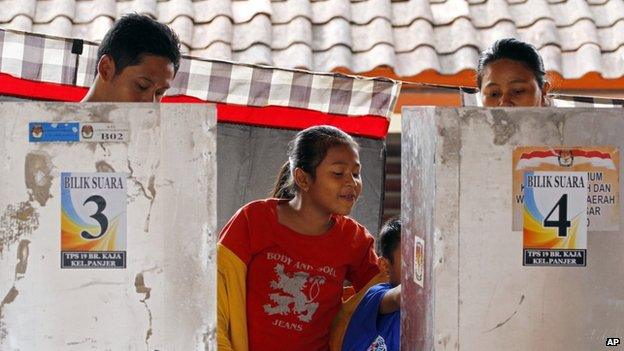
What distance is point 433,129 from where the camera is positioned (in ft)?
6.77

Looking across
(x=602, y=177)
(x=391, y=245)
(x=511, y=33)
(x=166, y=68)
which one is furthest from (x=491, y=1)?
(x=602, y=177)

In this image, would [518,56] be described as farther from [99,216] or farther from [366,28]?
[366,28]

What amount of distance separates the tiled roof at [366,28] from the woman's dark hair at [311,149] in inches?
75.6

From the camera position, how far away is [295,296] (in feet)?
9.43

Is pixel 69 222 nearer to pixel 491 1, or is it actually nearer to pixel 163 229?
pixel 163 229

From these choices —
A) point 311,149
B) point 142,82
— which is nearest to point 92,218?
point 142,82

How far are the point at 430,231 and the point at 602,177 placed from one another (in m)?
0.33

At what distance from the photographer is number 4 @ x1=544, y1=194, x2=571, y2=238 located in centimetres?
205

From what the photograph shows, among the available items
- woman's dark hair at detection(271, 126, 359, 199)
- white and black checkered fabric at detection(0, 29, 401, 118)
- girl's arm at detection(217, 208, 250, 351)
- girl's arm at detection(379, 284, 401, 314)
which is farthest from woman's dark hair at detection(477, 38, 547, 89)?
white and black checkered fabric at detection(0, 29, 401, 118)

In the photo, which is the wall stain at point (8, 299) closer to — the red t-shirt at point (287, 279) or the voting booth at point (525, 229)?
the voting booth at point (525, 229)

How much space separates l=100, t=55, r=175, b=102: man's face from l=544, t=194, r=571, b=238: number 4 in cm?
102

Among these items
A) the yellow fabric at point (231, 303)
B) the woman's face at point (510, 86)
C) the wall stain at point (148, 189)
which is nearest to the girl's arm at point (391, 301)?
the yellow fabric at point (231, 303)

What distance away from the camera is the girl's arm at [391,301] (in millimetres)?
2781

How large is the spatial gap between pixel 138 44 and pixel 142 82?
11 centimetres
